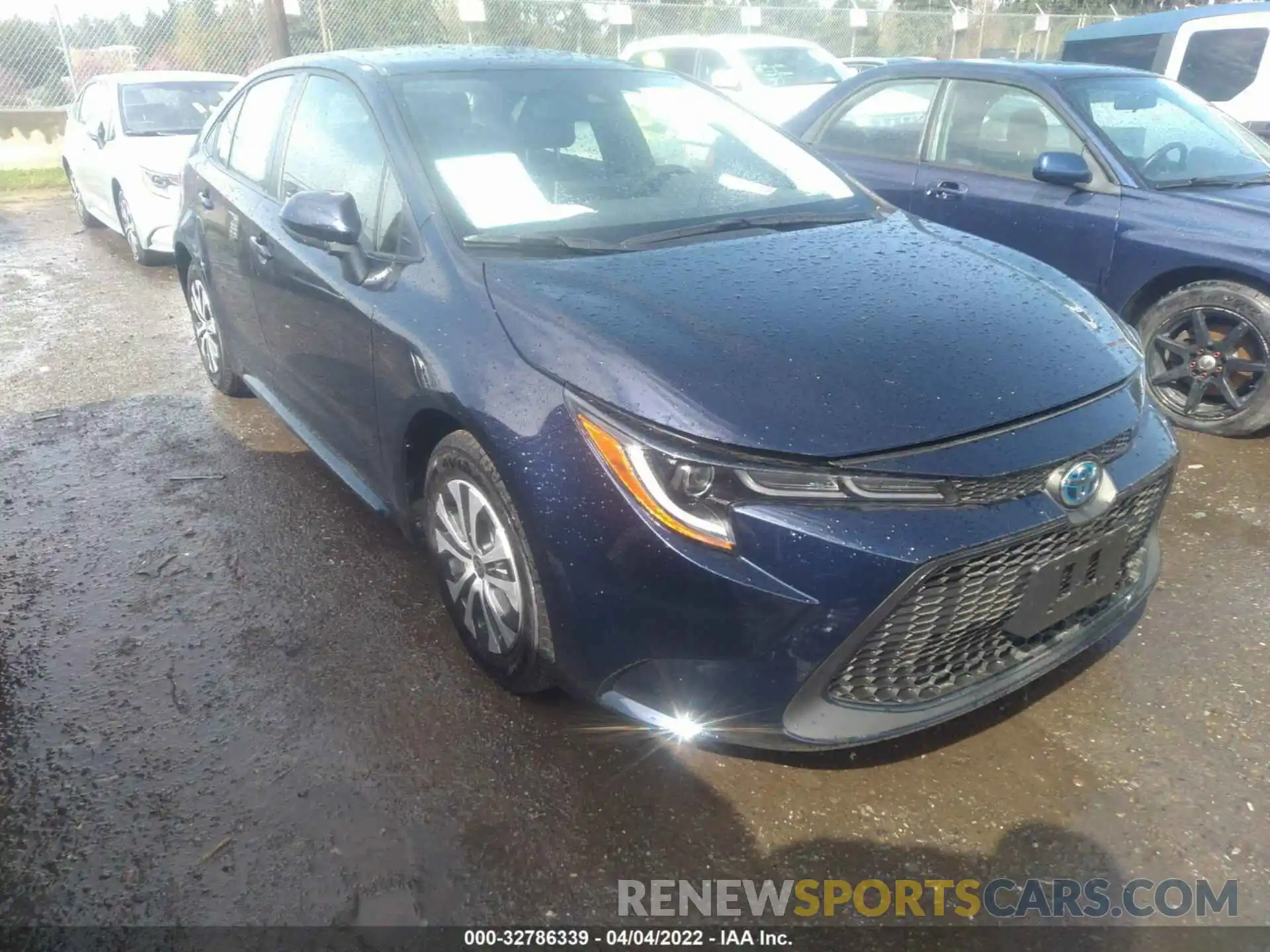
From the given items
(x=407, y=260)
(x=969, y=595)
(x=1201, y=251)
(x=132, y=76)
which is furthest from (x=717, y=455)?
(x=132, y=76)

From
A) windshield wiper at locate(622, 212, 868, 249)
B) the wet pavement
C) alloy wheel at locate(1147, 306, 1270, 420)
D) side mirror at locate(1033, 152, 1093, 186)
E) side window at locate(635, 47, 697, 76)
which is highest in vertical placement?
side window at locate(635, 47, 697, 76)

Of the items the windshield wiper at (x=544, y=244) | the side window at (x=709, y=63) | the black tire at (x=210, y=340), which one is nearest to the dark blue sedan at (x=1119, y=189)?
the windshield wiper at (x=544, y=244)

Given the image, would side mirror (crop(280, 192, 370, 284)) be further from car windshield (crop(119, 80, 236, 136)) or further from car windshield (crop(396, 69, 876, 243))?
car windshield (crop(119, 80, 236, 136))

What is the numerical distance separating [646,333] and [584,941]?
1.32 m

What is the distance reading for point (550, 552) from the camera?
84.7 inches

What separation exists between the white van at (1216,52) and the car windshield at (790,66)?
3694 mm

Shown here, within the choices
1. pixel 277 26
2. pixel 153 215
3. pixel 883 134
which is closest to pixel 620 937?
pixel 883 134

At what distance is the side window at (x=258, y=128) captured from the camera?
147 inches

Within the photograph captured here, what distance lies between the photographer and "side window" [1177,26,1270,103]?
859cm

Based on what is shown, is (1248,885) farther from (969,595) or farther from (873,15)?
(873,15)

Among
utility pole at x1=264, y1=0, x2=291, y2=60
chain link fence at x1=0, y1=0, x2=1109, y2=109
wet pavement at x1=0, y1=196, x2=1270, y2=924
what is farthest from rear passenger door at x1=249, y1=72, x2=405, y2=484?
chain link fence at x1=0, y1=0, x2=1109, y2=109

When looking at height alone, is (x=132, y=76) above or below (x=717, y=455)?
above

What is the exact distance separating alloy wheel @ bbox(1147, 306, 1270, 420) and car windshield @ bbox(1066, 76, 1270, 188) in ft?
2.28

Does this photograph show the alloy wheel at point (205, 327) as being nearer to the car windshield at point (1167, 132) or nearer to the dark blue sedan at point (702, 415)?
the dark blue sedan at point (702, 415)
